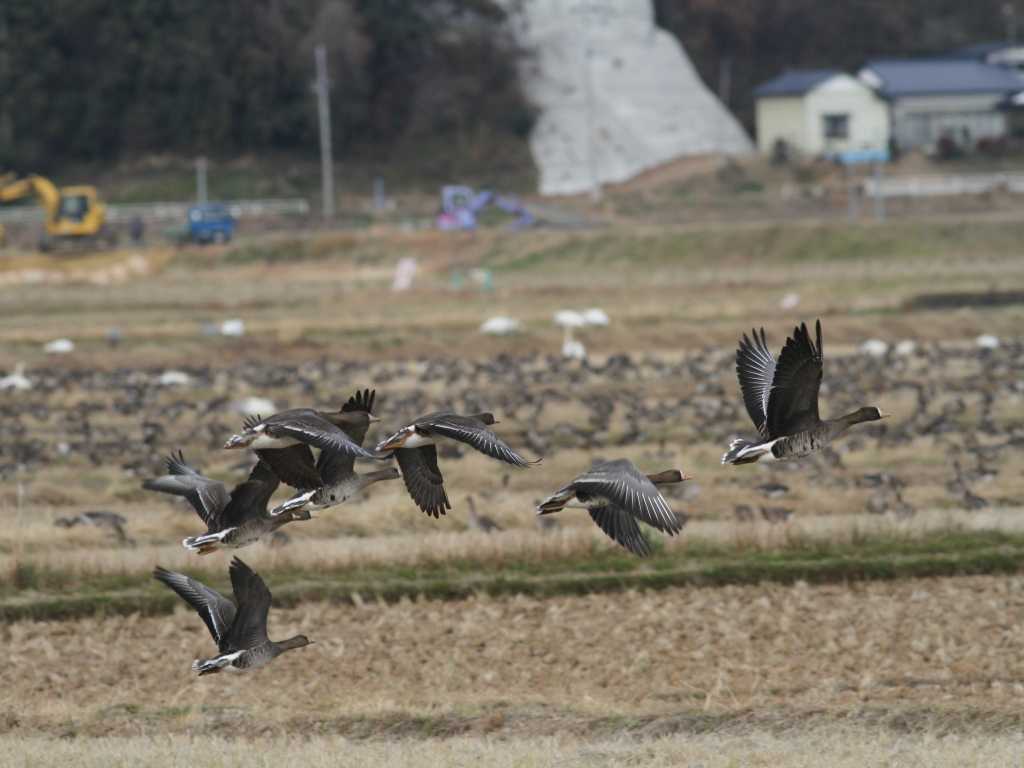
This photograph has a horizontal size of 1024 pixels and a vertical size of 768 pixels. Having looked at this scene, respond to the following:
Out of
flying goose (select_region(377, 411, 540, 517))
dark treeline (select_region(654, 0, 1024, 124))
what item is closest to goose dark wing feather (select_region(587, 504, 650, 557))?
flying goose (select_region(377, 411, 540, 517))

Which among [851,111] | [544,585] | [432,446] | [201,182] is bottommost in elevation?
[544,585]

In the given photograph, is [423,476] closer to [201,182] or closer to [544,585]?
[544,585]

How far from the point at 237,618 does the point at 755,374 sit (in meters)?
4.11

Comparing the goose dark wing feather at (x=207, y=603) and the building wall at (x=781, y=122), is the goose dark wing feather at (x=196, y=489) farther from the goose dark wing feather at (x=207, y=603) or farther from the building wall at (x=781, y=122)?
the building wall at (x=781, y=122)

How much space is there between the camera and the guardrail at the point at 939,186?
252 feet

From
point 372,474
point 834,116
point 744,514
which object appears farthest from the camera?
point 834,116

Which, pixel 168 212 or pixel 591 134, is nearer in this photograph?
pixel 168 212

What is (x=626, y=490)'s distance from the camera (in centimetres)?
1208

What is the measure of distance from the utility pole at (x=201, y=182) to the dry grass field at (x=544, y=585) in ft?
131

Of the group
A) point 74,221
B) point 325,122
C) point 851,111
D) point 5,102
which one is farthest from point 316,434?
point 5,102

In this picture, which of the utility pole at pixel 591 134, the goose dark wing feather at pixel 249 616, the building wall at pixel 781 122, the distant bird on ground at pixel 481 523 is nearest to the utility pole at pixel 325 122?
the utility pole at pixel 591 134

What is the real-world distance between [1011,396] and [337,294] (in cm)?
2795

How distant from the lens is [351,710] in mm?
16531

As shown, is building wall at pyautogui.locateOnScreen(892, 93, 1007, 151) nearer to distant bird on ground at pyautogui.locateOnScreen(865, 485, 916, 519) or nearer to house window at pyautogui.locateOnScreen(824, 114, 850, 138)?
house window at pyautogui.locateOnScreen(824, 114, 850, 138)
